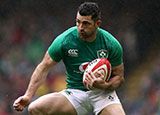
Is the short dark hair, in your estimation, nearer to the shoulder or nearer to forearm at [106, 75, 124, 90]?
the shoulder

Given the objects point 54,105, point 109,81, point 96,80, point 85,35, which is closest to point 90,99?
point 109,81

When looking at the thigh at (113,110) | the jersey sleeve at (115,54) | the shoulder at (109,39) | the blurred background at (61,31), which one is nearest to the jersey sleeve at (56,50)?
the shoulder at (109,39)

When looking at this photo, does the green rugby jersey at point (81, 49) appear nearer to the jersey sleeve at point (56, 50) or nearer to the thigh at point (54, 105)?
the jersey sleeve at point (56, 50)

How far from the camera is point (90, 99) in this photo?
5.59 metres

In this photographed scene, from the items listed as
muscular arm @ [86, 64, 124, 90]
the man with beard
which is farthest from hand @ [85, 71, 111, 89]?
the man with beard

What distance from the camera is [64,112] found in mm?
5559

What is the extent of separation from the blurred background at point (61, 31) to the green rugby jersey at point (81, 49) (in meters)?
2.88

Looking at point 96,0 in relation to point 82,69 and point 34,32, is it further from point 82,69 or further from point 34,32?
point 82,69

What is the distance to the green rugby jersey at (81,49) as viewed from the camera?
5438mm

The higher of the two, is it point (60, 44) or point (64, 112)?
point (60, 44)

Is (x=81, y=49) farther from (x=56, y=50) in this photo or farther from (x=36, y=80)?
(x=36, y=80)

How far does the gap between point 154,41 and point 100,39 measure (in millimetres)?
3109

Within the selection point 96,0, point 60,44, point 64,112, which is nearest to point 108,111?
point 64,112

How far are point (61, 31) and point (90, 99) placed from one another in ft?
10.1
